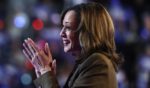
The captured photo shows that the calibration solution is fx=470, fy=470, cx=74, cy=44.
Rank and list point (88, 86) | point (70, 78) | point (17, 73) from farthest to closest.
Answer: point (17, 73), point (70, 78), point (88, 86)

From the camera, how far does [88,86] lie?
7.72 feet

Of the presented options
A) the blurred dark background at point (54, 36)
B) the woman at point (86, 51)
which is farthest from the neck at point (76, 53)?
the blurred dark background at point (54, 36)

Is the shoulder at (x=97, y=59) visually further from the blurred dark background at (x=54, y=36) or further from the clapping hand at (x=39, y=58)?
the blurred dark background at (x=54, y=36)

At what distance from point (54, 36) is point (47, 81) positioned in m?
11.5

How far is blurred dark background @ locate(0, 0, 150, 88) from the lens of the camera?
1045 centimetres

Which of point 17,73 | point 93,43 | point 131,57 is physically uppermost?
point 93,43

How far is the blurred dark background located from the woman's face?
20.3 ft

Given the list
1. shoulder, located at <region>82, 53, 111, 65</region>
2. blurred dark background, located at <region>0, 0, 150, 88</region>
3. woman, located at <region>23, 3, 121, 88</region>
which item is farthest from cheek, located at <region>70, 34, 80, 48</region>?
blurred dark background, located at <region>0, 0, 150, 88</region>

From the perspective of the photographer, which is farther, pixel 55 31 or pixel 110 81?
pixel 55 31

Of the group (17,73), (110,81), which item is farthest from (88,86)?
(17,73)

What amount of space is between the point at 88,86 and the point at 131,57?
10.3 metres

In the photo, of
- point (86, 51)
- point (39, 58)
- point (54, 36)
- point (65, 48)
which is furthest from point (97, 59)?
point (54, 36)

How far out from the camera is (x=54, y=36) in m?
14.0

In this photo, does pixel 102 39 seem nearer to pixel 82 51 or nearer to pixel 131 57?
A: pixel 82 51
